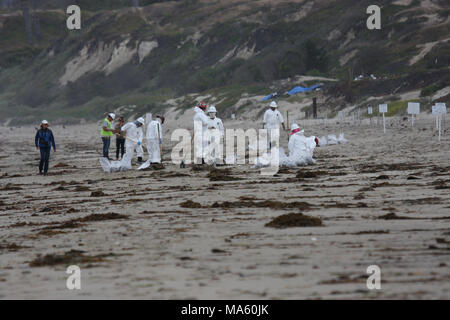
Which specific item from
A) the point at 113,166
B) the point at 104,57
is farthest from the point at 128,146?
the point at 104,57

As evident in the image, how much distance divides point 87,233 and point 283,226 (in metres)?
2.26

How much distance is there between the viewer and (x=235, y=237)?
304 inches

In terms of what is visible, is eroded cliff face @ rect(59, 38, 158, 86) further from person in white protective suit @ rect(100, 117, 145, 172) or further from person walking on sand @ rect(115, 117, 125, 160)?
person in white protective suit @ rect(100, 117, 145, 172)

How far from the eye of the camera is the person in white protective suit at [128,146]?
18.6 meters

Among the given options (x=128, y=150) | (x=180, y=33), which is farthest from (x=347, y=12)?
(x=128, y=150)

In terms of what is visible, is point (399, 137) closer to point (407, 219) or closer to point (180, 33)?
point (407, 219)

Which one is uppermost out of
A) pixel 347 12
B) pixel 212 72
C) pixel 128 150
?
pixel 347 12

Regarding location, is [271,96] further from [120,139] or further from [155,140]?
[155,140]

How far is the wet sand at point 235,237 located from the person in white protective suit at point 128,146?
2.90 meters

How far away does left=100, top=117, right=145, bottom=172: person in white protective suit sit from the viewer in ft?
61.2

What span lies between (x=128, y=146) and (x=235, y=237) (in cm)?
1265

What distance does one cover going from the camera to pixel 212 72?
241ft
